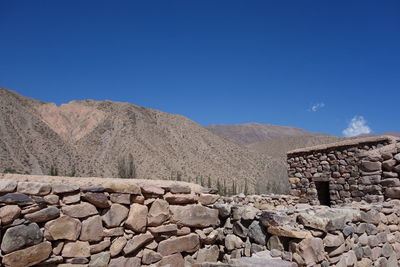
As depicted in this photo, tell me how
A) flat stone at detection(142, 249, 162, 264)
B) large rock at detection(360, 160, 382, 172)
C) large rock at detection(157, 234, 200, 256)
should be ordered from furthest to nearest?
large rock at detection(360, 160, 382, 172)
large rock at detection(157, 234, 200, 256)
flat stone at detection(142, 249, 162, 264)

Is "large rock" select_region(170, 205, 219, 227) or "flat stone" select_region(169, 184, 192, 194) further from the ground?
"flat stone" select_region(169, 184, 192, 194)

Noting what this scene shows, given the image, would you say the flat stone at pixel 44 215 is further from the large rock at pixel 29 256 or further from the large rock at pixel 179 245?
the large rock at pixel 179 245

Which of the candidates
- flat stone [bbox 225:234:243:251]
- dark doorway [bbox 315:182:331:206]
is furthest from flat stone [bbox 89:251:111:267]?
dark doorway [bbox 315:182:331:206]

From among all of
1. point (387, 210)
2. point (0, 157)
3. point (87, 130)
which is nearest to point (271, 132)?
point (87, 130)

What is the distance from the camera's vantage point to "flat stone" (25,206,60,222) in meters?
3.21

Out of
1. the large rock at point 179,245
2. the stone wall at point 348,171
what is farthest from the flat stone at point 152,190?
the stone wall at point 348,171

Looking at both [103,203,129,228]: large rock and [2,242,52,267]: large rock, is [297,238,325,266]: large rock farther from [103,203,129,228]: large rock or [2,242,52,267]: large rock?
[2,242,52,267]: large rock

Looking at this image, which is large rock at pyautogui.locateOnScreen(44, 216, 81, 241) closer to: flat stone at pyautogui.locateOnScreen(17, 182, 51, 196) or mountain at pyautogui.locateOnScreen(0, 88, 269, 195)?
flat stone at pyautogui.locateOnScreen(17, 182, 51, 196)

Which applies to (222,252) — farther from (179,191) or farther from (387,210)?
(387,210)

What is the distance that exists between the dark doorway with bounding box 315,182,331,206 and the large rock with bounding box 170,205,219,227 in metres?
5.16

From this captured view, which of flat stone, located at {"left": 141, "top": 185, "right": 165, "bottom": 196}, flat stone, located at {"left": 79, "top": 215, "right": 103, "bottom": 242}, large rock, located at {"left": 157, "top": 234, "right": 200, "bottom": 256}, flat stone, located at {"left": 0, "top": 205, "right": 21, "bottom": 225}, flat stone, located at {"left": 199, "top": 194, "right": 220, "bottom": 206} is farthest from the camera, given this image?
flat stone, located at {"left": 199, "top": 194, "right": 220, "bottom": 206}

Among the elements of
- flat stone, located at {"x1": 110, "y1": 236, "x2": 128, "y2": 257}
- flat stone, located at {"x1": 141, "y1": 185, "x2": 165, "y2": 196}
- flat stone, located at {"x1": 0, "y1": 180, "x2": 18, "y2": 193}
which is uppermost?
flat stone, located at {"x1": 0, "y1": 180, "x2": 18, "y2": 193}

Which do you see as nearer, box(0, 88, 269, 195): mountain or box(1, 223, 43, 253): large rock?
box(1, 223, 43, 253): large rock

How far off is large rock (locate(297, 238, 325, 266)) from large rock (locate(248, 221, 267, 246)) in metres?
0.64
